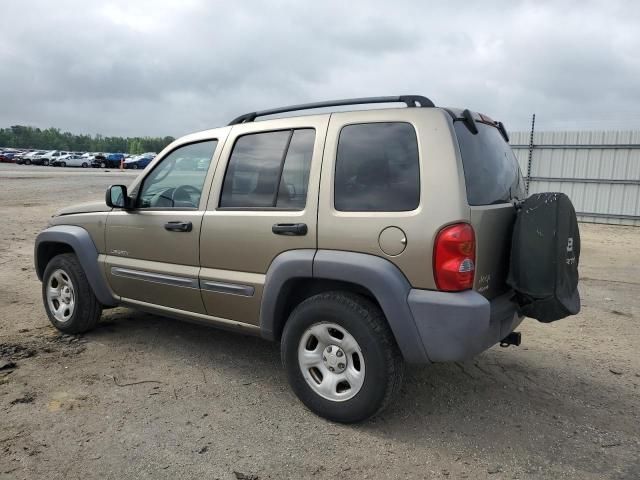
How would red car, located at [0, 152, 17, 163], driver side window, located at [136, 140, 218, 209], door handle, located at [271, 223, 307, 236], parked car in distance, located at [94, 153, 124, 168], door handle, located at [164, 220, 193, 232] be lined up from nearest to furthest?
door handle, located at [271, 223, 307, 236] < door handle, located at [164, 220, 193, 232] < driver side window, located at [136, 140, 218, 209] < parked car in distance, located at [94, 153, 124, 168] < red car, located at [0, 152, 17, 163]

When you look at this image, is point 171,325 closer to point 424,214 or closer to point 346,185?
point 346,185

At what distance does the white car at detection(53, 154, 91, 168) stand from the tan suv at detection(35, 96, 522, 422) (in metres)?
54.9

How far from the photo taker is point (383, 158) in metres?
3.16

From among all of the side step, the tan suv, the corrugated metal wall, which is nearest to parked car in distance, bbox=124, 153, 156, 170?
the corrugated metal wall

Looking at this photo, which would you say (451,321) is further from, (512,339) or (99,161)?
(99,161)

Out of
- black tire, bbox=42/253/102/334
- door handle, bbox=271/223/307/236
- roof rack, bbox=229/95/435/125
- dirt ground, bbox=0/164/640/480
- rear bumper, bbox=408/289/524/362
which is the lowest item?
dirt ground, bbox=0/164/640/480

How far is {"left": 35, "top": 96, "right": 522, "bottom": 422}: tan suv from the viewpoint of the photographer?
290 cm

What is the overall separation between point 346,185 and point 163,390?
195 cm

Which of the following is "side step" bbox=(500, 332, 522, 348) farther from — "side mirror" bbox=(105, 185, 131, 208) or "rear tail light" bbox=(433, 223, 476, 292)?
"side mirror" bbox=(105, 185, 131, 208)

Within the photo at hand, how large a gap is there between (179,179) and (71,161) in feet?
182

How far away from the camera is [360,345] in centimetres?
307

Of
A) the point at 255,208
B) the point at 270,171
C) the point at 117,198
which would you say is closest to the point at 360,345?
the point at 255,208

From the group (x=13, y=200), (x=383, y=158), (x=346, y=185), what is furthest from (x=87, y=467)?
(x=13, y=200)

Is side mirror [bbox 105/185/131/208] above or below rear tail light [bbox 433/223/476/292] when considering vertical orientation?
above
